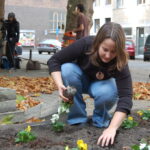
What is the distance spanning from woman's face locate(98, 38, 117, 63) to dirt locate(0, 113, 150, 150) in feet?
2.28

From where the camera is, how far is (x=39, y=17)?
2304 inches

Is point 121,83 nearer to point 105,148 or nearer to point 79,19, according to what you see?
point 105,148

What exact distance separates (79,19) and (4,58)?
2.74 meters

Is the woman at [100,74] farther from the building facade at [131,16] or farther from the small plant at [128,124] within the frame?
the building facade at [131,16]

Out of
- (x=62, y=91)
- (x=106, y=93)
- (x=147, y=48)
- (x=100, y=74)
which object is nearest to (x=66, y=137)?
(x=62, y=91)

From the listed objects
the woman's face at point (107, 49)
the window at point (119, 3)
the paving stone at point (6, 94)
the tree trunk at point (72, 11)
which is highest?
the window at point (119, 3)

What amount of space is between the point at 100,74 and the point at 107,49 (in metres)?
0.54

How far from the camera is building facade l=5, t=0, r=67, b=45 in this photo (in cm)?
5722

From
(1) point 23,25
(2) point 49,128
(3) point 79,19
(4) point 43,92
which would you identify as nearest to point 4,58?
(3) point 79,19

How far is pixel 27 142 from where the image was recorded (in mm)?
3512

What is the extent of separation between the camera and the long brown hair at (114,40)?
355 centimetres

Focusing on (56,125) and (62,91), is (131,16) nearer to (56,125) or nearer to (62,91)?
(56,125)

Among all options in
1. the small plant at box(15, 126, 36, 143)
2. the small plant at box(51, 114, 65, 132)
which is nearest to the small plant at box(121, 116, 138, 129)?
the small plant at box(51, 114, 65, 132)

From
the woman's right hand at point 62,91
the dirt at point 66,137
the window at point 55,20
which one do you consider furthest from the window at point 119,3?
the woman's right hand at point 62,91
